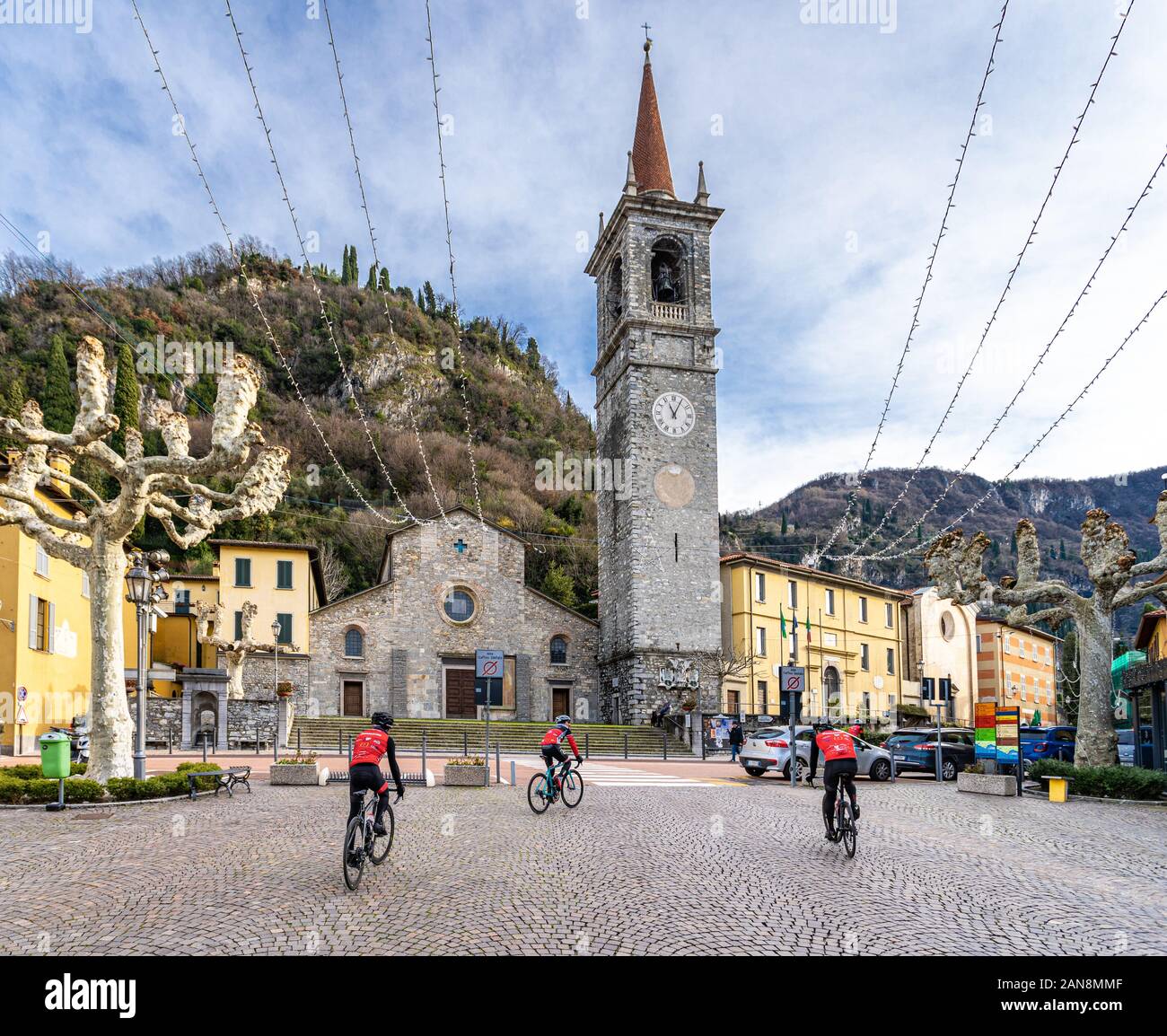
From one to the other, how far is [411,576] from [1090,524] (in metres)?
32.4

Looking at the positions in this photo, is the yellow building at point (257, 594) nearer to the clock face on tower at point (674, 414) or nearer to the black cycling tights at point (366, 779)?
the clock face on tower at point (674, 414)

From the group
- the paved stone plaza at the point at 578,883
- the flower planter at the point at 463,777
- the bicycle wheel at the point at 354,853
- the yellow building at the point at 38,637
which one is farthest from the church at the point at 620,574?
the bicycle wheel at the point at 354,853

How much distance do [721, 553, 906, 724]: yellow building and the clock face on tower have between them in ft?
21.4

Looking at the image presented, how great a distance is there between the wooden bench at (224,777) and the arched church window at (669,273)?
109ft

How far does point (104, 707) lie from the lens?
54.2 ft

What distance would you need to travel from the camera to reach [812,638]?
49.5 meters

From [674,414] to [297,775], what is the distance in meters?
29.2

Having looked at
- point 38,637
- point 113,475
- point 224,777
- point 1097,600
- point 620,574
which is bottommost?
point 224,777

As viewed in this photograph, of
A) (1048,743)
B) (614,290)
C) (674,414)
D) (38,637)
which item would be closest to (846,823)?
(1048,743)

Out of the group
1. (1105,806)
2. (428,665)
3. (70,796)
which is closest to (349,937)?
(70,796)

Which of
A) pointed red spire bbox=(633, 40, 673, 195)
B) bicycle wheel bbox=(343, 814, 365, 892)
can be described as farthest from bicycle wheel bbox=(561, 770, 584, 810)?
pointed red spire bbox=(633, 40, 673, 195)

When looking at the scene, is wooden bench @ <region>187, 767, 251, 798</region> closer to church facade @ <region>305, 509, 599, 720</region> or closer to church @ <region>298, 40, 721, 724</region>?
church @ <region>298, 40, 721, 724</region>

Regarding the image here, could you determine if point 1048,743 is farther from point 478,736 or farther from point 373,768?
point 373,768

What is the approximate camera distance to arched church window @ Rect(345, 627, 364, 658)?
148ft
